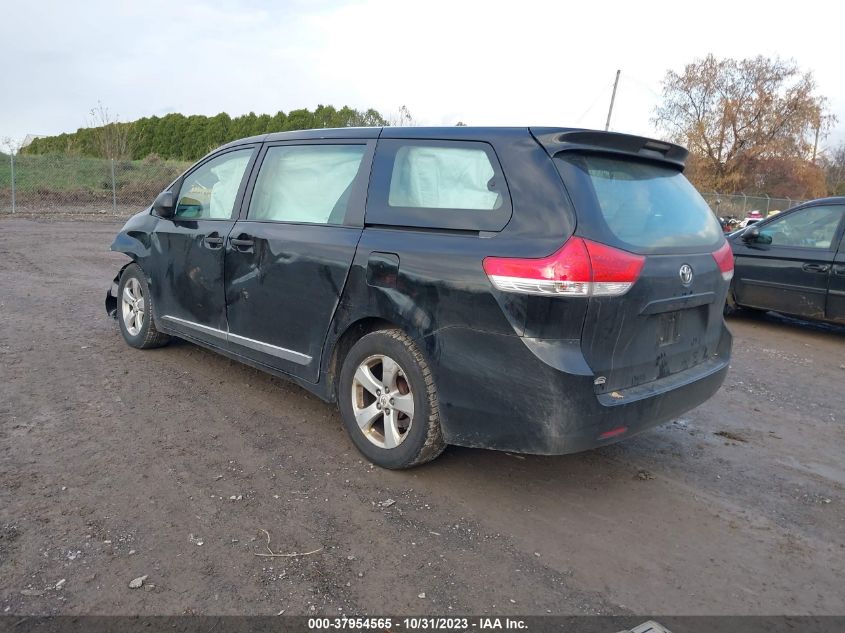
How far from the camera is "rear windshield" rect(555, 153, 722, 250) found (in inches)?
125

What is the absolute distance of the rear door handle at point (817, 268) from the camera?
739 cm

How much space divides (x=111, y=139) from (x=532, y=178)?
30.0 meters

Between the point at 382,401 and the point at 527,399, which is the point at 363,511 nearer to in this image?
the point at 382,401

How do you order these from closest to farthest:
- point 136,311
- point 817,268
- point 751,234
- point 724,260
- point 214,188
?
point 724,260 < point 214,188 < point 136,311 < point 817,268 < point 751,234

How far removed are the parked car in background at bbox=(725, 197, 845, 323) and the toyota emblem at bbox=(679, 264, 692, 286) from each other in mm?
4901

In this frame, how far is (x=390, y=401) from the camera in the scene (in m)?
3.60

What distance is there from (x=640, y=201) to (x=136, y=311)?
4.31 metres

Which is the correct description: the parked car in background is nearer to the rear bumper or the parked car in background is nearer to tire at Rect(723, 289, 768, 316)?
tire at Rect(723, 289, 768, 316)

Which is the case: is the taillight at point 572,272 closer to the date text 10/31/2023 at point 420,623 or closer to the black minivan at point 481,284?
the black minivan at point 481,284

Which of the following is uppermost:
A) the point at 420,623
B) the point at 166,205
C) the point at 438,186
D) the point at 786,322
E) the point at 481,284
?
the point at 438,186

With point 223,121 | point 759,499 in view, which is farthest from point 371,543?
point 223,121

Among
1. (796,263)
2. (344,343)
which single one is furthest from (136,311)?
(796,263)

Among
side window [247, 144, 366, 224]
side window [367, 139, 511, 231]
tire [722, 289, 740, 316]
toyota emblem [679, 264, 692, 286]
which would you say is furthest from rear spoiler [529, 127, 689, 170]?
tire [722, 289, 740, 316]

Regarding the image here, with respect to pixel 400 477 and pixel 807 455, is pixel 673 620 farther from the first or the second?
pixel 807 455
